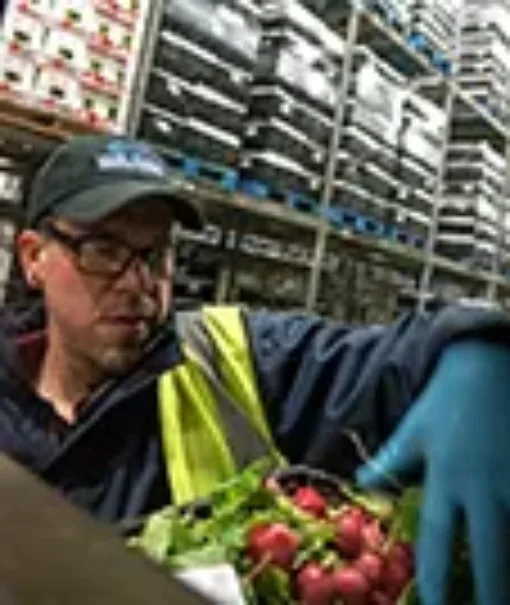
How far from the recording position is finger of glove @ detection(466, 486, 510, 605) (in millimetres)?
774

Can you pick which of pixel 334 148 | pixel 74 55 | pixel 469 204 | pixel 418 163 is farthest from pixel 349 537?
pixel 469 204

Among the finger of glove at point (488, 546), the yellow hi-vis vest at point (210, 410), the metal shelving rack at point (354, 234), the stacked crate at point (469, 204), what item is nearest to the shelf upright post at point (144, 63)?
the metal shelving rack at point (354, 234)

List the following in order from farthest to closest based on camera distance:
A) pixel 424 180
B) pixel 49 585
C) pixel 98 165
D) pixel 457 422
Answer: pixel 424 180, pixel 98 165, pixel 457 422, pixel 49 585

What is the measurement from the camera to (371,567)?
2.81ft

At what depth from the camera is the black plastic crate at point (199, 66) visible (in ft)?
14.2

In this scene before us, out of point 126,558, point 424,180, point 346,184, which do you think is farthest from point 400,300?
point 126,558

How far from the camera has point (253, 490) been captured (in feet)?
3.26

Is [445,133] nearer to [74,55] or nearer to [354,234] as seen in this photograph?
[354,234]

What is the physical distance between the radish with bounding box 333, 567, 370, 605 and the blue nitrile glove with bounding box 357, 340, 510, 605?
2.4 inches

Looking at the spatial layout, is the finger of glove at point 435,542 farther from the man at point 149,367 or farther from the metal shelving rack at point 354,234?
the metal shelving rack at point 354,234

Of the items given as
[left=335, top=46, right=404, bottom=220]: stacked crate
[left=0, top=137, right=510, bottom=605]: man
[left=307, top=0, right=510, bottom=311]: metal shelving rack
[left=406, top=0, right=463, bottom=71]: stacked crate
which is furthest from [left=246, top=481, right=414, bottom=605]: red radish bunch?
[left=406, top=0, right=463, bottom=71]: stacked crate

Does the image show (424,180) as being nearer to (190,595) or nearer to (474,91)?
(474,91)

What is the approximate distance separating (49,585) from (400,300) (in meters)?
6.85

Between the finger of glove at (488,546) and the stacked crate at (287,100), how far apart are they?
4111 mm
